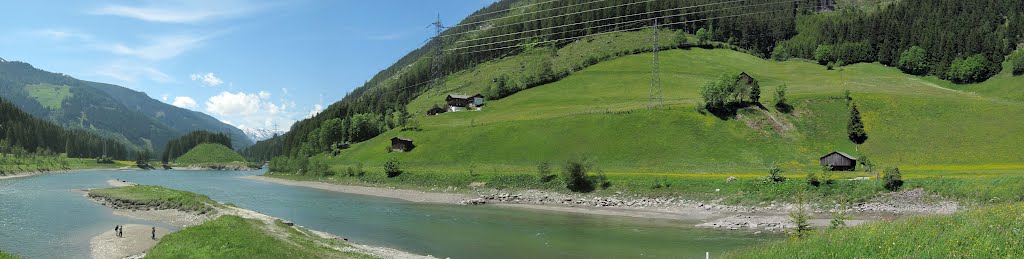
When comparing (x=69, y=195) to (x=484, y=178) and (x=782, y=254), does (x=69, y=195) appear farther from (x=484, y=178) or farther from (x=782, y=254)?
(x=782, y=254)

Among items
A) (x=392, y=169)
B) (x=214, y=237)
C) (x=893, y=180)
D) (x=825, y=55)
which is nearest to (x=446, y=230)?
(x=214, y=237)

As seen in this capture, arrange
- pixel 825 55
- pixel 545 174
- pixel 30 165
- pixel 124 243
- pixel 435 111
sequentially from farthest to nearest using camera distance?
pixel 825 55
pixel 435 111
pixel 30 165
pixel 545 174
pixel 124 243

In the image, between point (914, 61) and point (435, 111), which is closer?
point (914, 61)

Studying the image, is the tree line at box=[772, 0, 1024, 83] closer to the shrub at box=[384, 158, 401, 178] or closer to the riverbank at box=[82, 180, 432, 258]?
the shrub at box=[384, 158, 401, 178]

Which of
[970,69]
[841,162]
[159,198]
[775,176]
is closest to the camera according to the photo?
[775,176]

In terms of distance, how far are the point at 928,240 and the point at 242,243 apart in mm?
35455

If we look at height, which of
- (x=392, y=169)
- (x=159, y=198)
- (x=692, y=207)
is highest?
(x=392, y=169)

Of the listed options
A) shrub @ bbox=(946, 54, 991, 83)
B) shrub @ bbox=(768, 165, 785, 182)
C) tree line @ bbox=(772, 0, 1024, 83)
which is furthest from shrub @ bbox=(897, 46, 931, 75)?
shrub @ bbox=(768, 165, 785, 182)

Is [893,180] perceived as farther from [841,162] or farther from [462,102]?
[462,102]

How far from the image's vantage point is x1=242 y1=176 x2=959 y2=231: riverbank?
1956 inches

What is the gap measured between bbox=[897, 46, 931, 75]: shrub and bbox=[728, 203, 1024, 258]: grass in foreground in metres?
165

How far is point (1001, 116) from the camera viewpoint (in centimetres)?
8700

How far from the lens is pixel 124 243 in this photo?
4072 centimetres

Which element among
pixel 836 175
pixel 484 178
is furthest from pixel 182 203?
pixel 836 175
